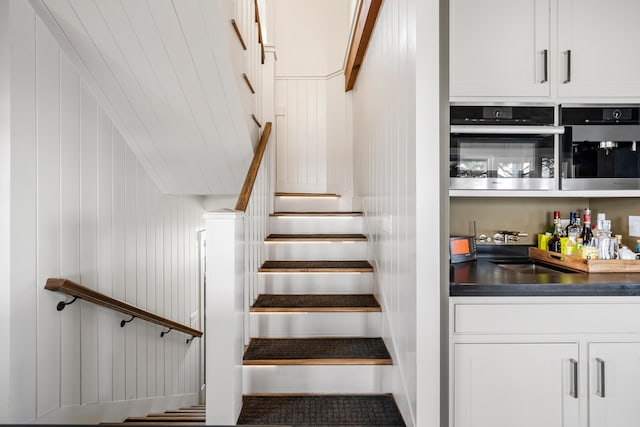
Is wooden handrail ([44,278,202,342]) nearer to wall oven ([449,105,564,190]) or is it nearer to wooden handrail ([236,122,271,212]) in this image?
wooden handrail ([236,122,271,212])

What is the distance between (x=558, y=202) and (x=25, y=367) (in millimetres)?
2952

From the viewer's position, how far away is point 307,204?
13.1 ft

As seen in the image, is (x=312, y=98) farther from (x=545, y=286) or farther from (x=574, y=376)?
(x=574, y=376)

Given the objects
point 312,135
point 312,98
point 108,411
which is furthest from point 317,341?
point 312,98

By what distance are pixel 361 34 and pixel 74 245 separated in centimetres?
229

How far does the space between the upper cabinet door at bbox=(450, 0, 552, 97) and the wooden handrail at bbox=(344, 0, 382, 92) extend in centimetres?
73

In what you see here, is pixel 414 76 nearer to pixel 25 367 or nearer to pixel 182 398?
pixel 25 367

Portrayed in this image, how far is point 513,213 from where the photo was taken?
7.86 ft

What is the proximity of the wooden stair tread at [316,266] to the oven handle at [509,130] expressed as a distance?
1.28 meters

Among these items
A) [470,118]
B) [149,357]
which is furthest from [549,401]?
[149,357]

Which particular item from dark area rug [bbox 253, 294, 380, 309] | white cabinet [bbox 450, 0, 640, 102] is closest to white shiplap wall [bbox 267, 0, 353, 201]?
dark area rug [bbox 253, 294, 380, 309]

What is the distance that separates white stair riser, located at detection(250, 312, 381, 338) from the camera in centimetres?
245

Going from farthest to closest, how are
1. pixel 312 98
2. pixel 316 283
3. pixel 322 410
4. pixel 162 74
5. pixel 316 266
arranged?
pixel 312 98, pixel 316 266, pixel 316 283, pixel 162 74, pixel 322 410

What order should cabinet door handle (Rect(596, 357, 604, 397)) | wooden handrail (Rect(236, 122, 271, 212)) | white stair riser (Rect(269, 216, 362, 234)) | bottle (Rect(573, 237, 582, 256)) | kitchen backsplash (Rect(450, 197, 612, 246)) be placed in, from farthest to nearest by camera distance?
white stair riser (Rect(269, 216, 362, 234)) < kitchen backsplash (Rect(450, 197, 612, 246)) < wooden handrail (Rect(236, 122, 271, 212)) < bottle (Rect(573, 237, 582, 256)) < cabinet door handle (Rect(596, 357, 604, 397))
